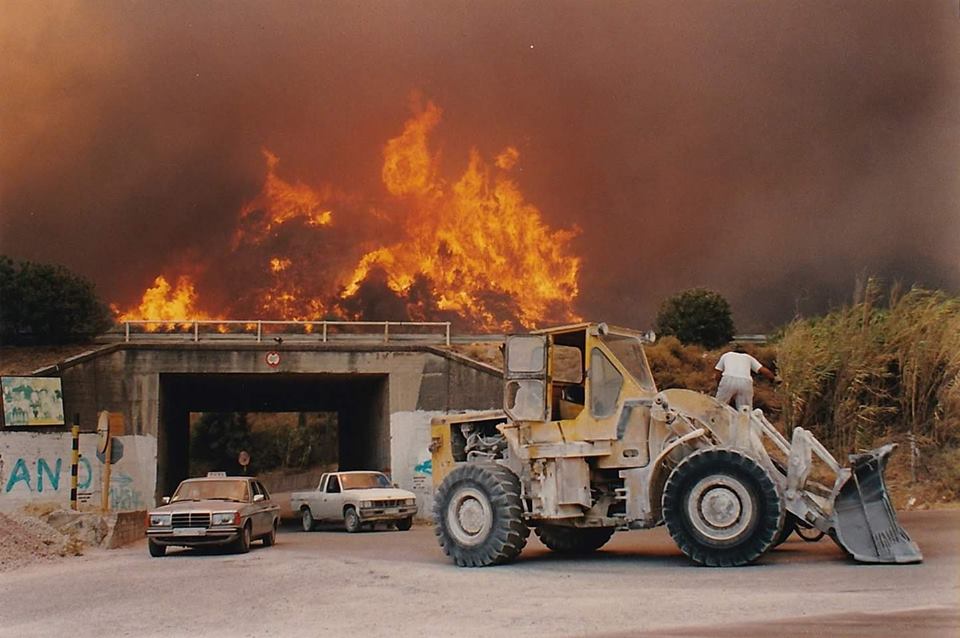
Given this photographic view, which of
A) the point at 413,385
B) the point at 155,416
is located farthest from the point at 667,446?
the point at 155,416

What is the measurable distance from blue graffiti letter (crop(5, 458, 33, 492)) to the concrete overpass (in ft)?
8.13

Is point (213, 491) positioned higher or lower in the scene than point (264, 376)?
lower

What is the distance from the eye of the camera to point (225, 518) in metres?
18.5

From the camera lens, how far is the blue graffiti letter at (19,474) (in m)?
28.8

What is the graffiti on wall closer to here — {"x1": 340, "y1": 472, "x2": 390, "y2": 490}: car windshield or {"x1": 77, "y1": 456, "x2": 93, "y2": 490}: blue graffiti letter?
{"x1": 77, "y1": 456, "x2": 93, "y2": 490}: blue graffiti letter

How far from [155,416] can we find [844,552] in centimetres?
A: 2350

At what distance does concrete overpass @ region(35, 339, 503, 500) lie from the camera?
3189 cm

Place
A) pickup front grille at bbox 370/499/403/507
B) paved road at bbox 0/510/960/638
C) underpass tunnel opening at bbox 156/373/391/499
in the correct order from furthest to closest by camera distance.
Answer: underpass tunnel opening at bbox 156/373/391/499, pickup front grille at bbox 370/499/403/507, paved road at bbox 0/510/960/638

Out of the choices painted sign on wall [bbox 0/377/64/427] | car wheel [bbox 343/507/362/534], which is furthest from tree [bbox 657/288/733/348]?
painted sign on wall [bbox 0/377/64/427]

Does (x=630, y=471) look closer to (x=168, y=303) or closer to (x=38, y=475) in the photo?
(x=38, y=475)

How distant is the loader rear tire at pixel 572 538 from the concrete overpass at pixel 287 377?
1516 cm

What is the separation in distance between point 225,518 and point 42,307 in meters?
25.3

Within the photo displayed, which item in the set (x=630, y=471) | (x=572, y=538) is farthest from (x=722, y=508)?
(x=572, y=538)

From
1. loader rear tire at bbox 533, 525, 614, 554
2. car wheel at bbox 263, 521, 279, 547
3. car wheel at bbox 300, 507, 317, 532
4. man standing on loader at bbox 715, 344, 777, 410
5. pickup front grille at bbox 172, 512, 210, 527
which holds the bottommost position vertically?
car wheel at bbox 300, 507, 317, 532
